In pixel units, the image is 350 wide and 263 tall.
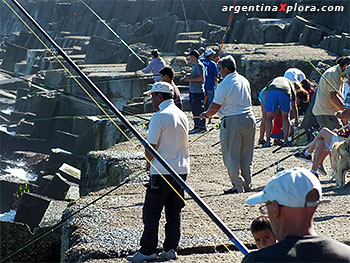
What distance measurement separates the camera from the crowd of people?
293 centimetres

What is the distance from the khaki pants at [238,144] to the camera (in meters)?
7.48

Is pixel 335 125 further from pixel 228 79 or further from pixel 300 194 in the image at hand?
pixel 300 194

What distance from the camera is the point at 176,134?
5496 mm

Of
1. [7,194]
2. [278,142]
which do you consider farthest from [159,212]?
[7,194]

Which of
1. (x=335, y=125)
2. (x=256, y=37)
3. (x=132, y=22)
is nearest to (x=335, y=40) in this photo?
(x=256, y=37)

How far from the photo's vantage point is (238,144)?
755cm

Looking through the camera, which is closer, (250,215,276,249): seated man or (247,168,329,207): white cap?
(247,168,329,207): white cap

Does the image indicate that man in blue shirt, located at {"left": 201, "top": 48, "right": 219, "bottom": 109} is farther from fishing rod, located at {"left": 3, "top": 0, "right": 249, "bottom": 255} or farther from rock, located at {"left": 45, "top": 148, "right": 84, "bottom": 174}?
fishing rod, located at {"left": 3, "top": 0, "right": 249, "bottom": 255}

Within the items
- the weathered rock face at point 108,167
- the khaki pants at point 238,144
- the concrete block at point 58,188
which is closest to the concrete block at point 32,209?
the weathered rock face at point 108,167

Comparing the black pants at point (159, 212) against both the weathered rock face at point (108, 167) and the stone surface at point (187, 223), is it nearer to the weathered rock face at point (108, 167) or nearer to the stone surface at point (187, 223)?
the stone surface at point (187, 223)

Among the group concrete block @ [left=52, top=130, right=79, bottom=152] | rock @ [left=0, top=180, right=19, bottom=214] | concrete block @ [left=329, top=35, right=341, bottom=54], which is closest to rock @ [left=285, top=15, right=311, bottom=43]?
concrete block @ [left=329, top=35, right=341, bottom=54]

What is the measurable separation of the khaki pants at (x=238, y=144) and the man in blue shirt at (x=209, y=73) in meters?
4.83

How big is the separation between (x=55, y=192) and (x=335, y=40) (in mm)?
7631

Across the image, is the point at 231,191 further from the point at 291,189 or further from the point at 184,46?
the point at 184,46
